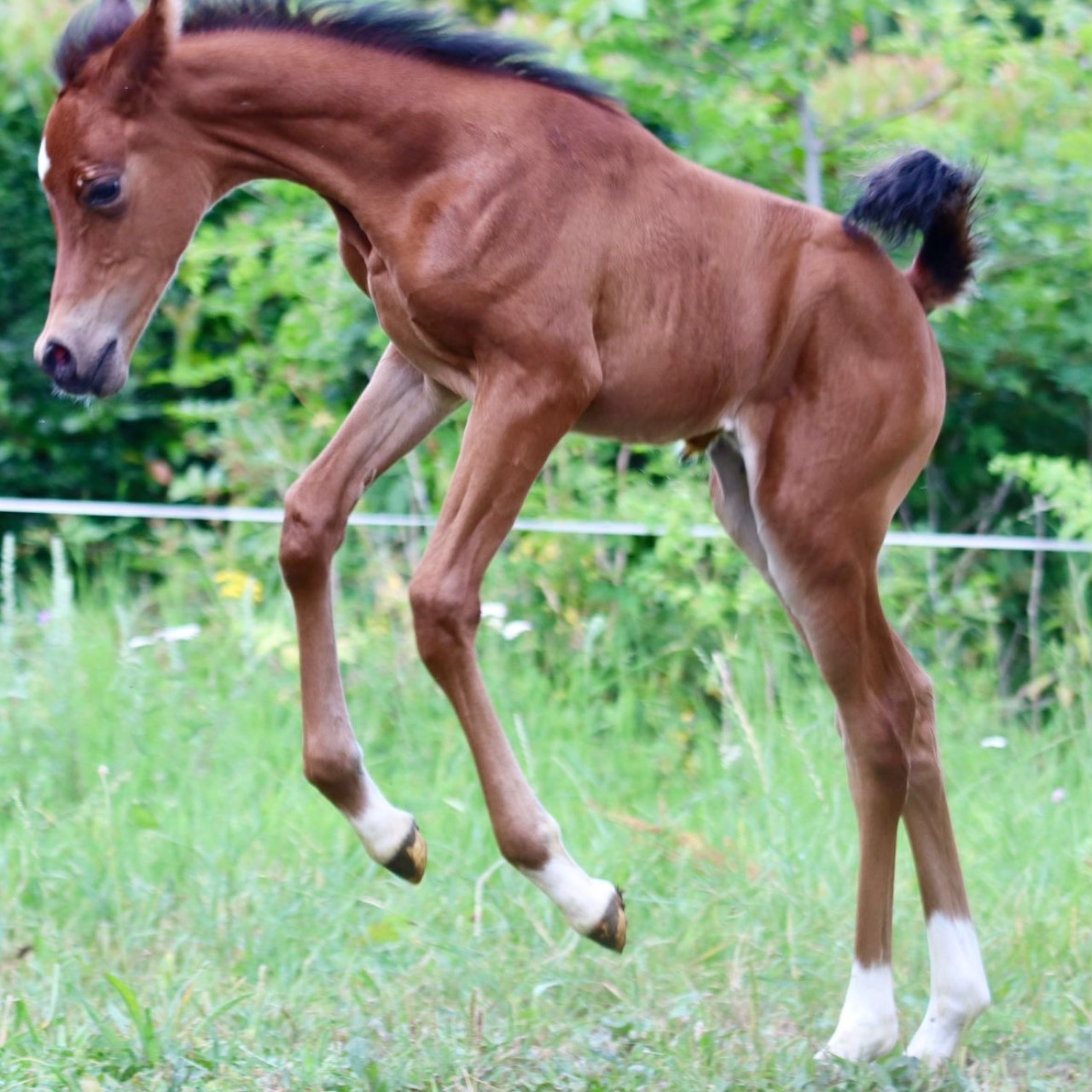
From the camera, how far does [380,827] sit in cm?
313

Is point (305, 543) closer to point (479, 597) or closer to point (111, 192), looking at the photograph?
point (479, 597)

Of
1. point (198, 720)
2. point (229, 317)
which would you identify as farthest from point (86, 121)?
point (229, 317)

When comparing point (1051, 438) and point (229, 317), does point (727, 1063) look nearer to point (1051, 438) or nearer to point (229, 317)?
point (1051, 438)

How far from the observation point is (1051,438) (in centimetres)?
693

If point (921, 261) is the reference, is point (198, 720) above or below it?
below

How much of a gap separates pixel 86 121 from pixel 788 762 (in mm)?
3085

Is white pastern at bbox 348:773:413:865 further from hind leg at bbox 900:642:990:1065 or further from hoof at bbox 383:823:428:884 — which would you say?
hind leg at bbox 900:642:990:1065

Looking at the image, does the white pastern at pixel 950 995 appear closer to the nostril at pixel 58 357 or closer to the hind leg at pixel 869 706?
the hind leg at pixel 869 706

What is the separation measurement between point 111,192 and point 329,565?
0.87m

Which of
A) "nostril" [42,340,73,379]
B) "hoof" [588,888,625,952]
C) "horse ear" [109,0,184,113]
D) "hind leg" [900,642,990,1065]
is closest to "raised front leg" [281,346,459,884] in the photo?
"hoof" [588,888,625,952]

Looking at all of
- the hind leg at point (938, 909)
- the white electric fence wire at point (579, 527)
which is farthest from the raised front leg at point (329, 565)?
the white electric fence wire at point (579, 527)

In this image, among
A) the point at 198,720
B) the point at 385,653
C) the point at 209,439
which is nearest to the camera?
the point at 198,720

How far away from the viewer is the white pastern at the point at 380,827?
313 cm

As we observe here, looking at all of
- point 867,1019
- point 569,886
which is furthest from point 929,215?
point 867,1019
